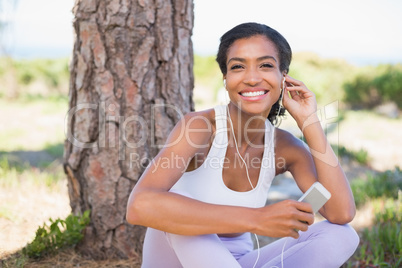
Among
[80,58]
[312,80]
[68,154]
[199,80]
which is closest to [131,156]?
[68,154]

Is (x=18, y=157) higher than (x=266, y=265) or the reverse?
the reverse

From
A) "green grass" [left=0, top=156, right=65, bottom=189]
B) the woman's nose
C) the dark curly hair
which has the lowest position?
"green grass" [left=0, top=156, right=65, bottom=189]

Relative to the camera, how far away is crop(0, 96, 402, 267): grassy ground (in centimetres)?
282

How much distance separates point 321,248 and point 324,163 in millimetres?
426

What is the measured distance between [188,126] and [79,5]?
1.25 m

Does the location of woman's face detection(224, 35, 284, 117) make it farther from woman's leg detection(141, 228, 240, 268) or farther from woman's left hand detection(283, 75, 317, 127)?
woman's leg detection(141, 228, 240, 268)

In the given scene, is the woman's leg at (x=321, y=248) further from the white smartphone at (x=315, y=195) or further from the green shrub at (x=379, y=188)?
the green shrub at (x=379, y=188)

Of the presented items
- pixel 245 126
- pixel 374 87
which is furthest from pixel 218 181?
pixel 374 87

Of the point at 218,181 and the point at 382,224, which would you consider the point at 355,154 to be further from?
the point at 218,181

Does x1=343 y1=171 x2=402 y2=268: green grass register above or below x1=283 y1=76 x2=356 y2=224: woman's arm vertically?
below

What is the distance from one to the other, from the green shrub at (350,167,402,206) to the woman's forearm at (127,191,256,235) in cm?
286

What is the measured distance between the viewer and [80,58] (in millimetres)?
2680

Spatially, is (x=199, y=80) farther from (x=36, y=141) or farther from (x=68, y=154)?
(x=68, y=154)

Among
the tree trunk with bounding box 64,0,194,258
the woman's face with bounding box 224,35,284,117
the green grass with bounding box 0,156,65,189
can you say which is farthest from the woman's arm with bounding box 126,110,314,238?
the green grass with bounding box 0,156,65,189
